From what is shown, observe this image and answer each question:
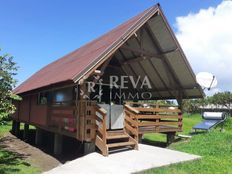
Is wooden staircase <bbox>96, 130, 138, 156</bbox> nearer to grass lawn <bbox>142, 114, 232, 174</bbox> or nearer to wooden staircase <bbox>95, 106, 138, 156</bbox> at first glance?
wooden staircase <bbox>95, 106, 138, 156</bbox>

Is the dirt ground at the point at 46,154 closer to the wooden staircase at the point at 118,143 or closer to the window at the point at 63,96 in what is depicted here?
the wooden staircase at the point at 118,143

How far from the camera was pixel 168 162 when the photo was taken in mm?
8625

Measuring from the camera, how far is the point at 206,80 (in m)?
13.4

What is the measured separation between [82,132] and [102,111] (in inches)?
39.1

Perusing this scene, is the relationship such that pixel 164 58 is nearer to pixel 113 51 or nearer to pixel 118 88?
pixel 118 88

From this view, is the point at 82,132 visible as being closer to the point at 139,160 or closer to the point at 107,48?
the point at 139,160

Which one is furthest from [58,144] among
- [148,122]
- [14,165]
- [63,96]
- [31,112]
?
[31,112]

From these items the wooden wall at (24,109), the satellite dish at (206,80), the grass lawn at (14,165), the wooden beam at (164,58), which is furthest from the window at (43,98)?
the satellite dish at (206,80)

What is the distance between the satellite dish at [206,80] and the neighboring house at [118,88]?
354mm

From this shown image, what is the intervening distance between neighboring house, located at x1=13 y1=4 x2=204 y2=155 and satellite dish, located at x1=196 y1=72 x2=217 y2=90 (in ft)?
1.16

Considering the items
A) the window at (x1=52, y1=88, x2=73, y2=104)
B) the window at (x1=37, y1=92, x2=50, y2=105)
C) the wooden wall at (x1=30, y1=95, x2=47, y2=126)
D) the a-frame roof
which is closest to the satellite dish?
the a-frame roof

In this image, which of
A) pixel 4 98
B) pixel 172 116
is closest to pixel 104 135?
pixel 4 98

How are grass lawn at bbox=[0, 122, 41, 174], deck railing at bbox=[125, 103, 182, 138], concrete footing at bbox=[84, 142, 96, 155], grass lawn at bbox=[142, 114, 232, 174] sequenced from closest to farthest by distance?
1. grass lawn at bbox=[142, 114, 232, 174]
2. grass lawn at bbox=[0, 122, 41, 174]
3. concrete footing at bbox=[84, 142, 96, 155]
4. deck railing at bbox=[125, 103, 182, 138]

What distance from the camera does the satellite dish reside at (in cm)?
1328
